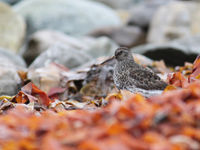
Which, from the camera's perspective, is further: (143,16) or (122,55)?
(143,16)

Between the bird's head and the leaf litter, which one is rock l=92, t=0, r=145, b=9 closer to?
the bird's head

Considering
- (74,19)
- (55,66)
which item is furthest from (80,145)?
(74,19)

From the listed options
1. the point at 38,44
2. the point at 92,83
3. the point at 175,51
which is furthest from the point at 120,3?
the point at 92,83

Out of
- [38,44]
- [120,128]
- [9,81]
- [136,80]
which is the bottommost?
[38,44]

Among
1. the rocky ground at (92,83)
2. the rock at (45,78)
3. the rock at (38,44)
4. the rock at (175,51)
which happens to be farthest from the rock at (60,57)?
the rock at (38,44)

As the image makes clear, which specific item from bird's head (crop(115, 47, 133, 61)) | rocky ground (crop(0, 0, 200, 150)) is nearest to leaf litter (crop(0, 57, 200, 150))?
rocky ground (crop(0, 0, 200, 150))

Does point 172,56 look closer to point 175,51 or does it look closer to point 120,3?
point 175,51

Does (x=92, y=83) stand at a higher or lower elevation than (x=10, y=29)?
higher
